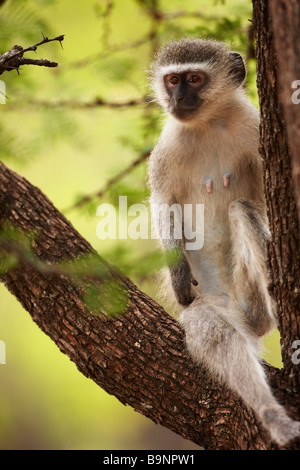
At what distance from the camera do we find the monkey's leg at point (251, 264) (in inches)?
163

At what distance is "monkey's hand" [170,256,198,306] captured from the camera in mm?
4520

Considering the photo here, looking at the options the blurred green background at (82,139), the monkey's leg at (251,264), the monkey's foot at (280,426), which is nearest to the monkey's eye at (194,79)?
the blurred green background at (82,139)

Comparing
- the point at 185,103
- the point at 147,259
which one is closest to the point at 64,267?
the point at 147,259

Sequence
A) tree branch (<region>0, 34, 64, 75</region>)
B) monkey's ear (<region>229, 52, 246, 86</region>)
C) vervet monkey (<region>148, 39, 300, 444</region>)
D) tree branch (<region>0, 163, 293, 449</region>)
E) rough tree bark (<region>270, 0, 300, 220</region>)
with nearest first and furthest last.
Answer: rough tree bark (<region>270, 0, 300, 220</region>), tree branch (<region>0, 34, 64, 75</region>), tree branch (<region>0, 163, 293, 449</region>), vervet monkey (<region>148, 39, 300, 444</region>), monkey's ear (<region>229, 52, 246, 86</region>)

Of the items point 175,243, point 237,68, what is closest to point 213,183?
point 175,243

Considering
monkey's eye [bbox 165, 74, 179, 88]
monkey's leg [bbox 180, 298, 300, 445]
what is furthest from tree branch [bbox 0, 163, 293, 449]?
monkey's eye [bbox 165, 74, 179, 88]

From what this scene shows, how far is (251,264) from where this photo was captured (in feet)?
13.8

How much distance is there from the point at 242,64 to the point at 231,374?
2.26 m

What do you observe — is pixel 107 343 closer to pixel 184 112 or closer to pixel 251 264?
pixel 251 264

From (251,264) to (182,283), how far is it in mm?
527

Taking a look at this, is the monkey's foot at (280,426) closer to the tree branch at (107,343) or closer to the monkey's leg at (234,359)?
the monkey's leg at (234,359)

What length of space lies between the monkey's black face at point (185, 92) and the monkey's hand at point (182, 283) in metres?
0.97

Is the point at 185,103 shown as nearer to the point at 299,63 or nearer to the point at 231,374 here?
the point at 231,374

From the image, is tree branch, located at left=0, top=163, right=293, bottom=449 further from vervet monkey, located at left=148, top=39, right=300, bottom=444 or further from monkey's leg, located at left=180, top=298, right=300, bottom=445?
vervet monkey, located at left=148, top=39, right=300, bottom=444
